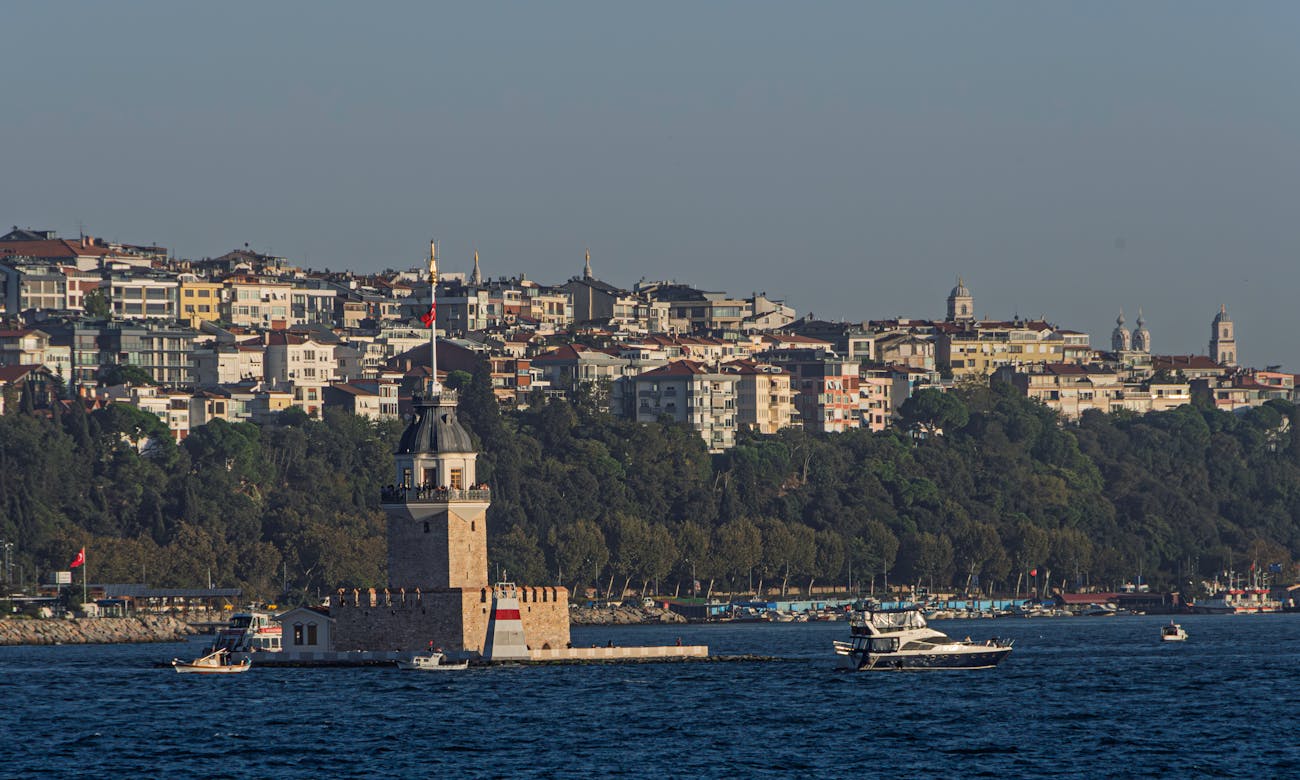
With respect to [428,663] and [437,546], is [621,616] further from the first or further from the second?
[428,663]

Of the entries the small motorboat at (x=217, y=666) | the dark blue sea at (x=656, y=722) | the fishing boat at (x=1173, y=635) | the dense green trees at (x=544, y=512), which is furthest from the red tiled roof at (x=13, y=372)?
the small motorboat at (x=217, y=666)

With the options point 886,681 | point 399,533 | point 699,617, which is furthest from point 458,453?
point 699,617

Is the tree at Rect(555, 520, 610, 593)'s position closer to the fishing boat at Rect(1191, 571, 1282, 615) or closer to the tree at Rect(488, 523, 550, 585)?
the tree at Rect(488, 523, 550, 585)

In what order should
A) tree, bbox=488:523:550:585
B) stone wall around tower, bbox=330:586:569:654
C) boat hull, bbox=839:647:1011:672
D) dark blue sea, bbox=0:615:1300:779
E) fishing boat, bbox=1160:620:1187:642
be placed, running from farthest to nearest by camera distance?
tree, bbox=488:523:550:585
fishing boat, bbox=1160:620:1187:642
boat hull, bbox=839:647:1011:672
stone wall around tower, bbox=330:586:569:654
dark blue sea, bbox=0:615:1300:779

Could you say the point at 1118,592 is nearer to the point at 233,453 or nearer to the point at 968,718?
the point at 233,453

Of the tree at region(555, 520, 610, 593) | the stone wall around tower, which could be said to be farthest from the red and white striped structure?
the tree at region(555, 520, 610, 593)

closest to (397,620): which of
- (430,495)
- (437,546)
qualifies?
(437,546)
